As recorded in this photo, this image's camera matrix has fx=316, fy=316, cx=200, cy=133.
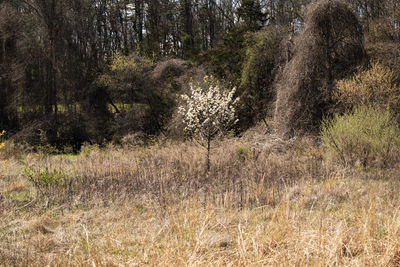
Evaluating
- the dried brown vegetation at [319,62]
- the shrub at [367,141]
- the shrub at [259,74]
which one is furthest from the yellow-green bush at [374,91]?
the shrub at [259,74]

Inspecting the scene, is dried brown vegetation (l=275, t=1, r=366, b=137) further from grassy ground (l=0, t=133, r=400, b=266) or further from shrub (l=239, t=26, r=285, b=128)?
shrub (l=239, t=26, r=285, b=128)

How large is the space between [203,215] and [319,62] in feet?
30.6

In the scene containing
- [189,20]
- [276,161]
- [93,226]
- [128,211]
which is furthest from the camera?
[189,20]

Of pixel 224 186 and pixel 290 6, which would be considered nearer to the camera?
pixel 224 186

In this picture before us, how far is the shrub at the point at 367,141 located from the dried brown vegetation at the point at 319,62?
3155 millimetres

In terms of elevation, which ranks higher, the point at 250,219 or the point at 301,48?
the point at 301,48

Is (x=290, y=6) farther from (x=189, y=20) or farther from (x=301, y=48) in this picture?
(x=301, y=48)

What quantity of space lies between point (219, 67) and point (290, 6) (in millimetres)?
8893

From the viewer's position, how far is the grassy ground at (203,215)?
2846mm

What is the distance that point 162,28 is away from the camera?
83.0 feet

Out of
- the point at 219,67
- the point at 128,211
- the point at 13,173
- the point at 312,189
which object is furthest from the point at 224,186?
the point at 219,67

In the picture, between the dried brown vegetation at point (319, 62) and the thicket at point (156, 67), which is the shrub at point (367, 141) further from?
the thicket at point (156, 67)

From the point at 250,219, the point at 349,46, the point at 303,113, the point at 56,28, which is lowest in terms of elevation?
the point at 250,219

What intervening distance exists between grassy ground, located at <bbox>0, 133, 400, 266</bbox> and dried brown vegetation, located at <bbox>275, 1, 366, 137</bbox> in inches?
83.2
